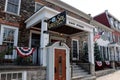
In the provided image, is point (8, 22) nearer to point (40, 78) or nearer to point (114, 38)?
point (40, 78)

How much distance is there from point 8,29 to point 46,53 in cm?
354

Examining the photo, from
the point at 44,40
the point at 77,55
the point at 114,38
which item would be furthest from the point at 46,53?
the point at 114,38

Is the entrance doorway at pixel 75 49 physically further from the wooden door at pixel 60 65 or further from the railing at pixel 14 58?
the railing at pixel 14 58

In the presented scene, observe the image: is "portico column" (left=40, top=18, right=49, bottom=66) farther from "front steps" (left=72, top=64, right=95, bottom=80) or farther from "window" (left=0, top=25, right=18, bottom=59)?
"front steps" (left=72, top=64, right=95, bottom=80)

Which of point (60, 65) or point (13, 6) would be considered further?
point (13, 6)

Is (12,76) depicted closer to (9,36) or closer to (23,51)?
(23,51)

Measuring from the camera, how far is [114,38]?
25.0 metres

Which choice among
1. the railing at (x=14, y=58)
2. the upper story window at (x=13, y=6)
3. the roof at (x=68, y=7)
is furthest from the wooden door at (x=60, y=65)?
the roof at (x=68, y=7)

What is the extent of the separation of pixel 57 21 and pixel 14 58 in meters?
3.67

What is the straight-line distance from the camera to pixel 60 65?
8.84m

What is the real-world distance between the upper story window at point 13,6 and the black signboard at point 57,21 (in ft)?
11.4

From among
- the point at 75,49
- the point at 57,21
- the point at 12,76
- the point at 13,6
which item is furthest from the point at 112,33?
the point at 12,76

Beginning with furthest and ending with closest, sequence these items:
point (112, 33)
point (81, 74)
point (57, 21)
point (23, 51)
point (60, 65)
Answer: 1. point (112, 33)
2. point (81, 74)
3. point (60, 65)
4. point (23, 51)
5. point (57, 21)

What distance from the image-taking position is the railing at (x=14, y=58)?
789 cm
